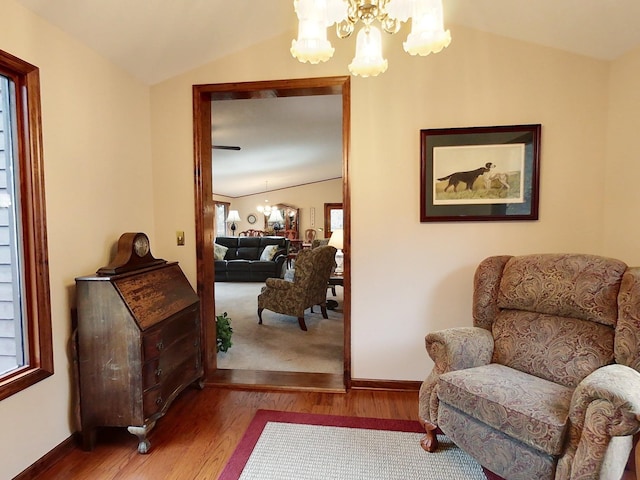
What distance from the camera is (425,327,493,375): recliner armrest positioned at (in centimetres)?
178

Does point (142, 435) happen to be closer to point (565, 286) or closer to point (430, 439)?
point (430, 439)

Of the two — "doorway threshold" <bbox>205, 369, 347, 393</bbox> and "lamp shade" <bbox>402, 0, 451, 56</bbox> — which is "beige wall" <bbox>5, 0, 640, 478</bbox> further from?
"lamp shade" <bbox>402, 0, 451, 56</bbox>

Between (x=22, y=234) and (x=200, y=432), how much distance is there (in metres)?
1.43

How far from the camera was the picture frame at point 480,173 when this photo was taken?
2297 millimetres

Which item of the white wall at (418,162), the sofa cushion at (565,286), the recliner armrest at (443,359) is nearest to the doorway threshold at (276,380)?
the white wall at (418,162)

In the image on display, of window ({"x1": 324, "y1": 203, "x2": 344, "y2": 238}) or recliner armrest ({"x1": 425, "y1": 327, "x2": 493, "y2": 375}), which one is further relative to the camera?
window ({"x1": 324, "y1": 203, "x2": 344, "y2": 238})

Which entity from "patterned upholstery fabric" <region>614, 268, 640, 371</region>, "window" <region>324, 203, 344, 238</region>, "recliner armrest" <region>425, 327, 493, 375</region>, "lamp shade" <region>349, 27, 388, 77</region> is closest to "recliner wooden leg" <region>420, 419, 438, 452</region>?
"recliner armrest" <region>425, 327, 493, 375</region>

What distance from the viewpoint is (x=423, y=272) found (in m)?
2.44

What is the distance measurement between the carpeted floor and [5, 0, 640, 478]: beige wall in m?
0.68

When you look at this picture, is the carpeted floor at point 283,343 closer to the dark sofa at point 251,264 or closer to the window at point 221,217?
the dark sofa at point 251,264

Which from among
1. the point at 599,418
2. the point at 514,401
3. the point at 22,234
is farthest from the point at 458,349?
the point at 22,234

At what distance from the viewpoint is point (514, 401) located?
145 centimetres

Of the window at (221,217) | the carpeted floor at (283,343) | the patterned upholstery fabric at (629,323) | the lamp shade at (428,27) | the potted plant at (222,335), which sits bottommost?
the carpeted floor at (283,343)

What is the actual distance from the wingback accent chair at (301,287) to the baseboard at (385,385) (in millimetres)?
1488
